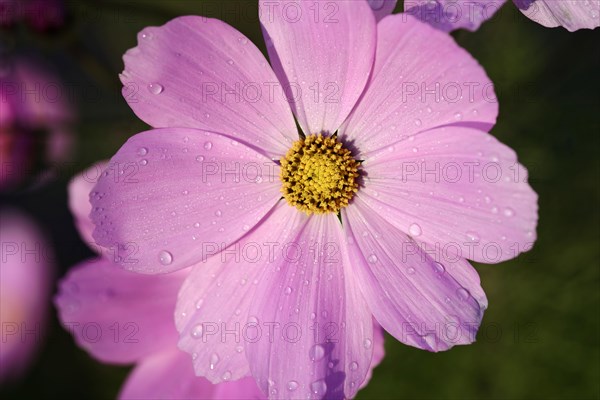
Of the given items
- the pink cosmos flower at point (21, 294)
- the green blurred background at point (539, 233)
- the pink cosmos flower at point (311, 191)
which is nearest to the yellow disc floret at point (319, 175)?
the pink cosmos flower at point (311, 191)

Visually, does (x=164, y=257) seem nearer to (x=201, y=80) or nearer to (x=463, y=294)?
(x=201, y=80)

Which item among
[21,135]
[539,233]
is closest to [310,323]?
[21,135]

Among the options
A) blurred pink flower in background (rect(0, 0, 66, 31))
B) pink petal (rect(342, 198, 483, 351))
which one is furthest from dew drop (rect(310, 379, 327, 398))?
blurred pink flower in background (rect(0, 0, 66, 31))

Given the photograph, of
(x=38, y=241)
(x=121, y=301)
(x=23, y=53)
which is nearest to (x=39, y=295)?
(x=38, y=241)

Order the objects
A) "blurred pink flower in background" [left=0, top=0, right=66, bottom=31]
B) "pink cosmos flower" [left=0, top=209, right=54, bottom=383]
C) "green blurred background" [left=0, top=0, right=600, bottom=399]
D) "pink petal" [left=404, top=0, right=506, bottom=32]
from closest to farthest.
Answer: "pink petal" [left=404, top=0, right=506, bottom=32]
"blurred pink flower in background" [left=0, top=0, right=66, bottom=31]
"green blurred background" [left=0, top=0, right=600, bottom=399]
"pink cosmos flower" [left=0, top=209, right=54, bottom=383]

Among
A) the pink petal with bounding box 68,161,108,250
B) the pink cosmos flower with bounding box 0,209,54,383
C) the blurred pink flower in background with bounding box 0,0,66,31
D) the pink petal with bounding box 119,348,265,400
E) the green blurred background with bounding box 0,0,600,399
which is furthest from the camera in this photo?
the pink cosmos flower with bounding box 0,209,54,383

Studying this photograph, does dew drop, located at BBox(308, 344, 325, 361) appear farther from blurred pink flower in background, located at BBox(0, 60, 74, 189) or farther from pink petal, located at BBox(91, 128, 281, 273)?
blurred pink flower in background, located at BBox(0, 60, 74, 189)

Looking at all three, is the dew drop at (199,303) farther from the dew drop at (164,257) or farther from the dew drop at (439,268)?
the dew drop at (439,268)

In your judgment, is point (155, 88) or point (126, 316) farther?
point (126, 316)

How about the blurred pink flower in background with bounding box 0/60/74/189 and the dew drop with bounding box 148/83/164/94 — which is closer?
the dew drop with bounding box 148/83/164/94
